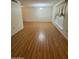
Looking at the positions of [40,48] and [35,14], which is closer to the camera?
[40,48]

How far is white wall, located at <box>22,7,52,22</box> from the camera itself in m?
19.1

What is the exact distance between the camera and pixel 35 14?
1925 centimetres

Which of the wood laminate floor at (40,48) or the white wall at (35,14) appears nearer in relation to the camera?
the wood laminate floor at (40,48)

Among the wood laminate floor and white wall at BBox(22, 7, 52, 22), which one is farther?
white wall at BBox(22, 7, 52, 22)

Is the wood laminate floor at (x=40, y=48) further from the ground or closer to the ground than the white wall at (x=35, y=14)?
closer to the ground

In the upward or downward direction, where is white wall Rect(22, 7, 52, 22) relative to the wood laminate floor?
upward

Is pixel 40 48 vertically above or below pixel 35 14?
below

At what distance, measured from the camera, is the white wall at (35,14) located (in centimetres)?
1911
